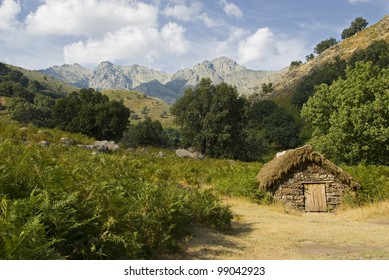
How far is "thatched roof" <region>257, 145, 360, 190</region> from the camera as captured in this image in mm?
21656

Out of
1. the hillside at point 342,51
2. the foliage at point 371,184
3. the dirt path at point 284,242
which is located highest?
the hillside at point 342,51

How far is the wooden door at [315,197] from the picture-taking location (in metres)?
21.8

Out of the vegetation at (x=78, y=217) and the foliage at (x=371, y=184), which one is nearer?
the vegetation at (x=78, y=217)

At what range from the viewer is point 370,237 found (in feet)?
39.5

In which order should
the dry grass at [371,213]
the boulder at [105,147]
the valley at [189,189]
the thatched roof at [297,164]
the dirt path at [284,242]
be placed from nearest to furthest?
the valley at [189,189]
the dirt path at [284,242]
the dry grass at [371,213]
the thatched roof at [297,164]
the boulder at [105,147]

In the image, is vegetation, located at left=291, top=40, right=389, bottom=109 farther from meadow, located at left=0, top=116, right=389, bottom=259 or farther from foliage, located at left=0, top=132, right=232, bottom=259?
foliage, located at left=0, top=132, right=232, bottom=259

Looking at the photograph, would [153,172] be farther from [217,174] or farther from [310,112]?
[310,112]

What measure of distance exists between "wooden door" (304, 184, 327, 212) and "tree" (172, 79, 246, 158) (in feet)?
87.1

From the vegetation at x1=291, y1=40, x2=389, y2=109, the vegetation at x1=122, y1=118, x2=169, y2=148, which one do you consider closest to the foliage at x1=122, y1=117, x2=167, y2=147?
the vegetation at x1=122, y1=118, x2=169, y2=148

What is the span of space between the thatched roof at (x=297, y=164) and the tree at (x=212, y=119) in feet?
85.4

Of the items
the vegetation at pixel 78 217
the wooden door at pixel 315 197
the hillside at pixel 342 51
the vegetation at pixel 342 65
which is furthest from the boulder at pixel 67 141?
the hillside at pixel 342 51

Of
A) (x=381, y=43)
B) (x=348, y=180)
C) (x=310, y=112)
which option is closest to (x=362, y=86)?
(x=310, y=112)

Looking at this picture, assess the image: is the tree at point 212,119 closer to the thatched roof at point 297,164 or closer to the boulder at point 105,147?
the boulder at point 105,147

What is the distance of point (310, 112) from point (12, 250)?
30762mm
